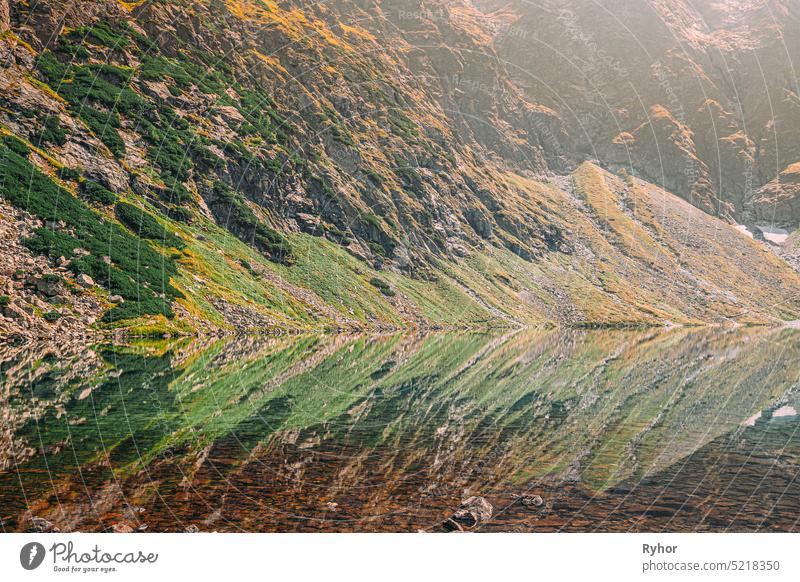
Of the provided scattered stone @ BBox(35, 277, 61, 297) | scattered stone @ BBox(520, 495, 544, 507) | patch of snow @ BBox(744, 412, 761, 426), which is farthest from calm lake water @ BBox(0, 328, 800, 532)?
scattered stone @ BBox(35, 277, 61, 297)

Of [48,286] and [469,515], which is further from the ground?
[469,515]

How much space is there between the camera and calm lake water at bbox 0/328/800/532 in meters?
16.0

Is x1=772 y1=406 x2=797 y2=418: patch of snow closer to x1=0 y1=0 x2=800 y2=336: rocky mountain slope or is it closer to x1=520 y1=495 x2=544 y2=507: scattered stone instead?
x1=520 y1=495 x2=544 y2=507: scattered stone

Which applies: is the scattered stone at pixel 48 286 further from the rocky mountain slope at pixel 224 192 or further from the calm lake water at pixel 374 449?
the calm lake water at pixel 374 449

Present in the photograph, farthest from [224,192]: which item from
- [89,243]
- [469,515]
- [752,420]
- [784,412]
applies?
[469,515]

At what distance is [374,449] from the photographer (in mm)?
23188

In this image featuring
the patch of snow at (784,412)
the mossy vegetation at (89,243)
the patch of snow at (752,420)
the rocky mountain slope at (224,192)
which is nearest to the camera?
the patch of snow at (752,420)

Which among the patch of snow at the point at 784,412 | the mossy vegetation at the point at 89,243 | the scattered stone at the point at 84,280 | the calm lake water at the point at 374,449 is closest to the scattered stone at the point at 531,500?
the calm lake water at the point at 374,449

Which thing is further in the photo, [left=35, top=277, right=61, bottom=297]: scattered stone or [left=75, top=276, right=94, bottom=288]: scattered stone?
[left=75, top=276, right=94, bottom=288]: scattered stone

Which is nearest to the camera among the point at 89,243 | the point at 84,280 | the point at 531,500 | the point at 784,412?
the point at 531,500

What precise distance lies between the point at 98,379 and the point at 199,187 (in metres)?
87.4

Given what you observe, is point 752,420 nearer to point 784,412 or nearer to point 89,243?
point 784,412

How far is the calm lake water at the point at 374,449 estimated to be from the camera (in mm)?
16031
